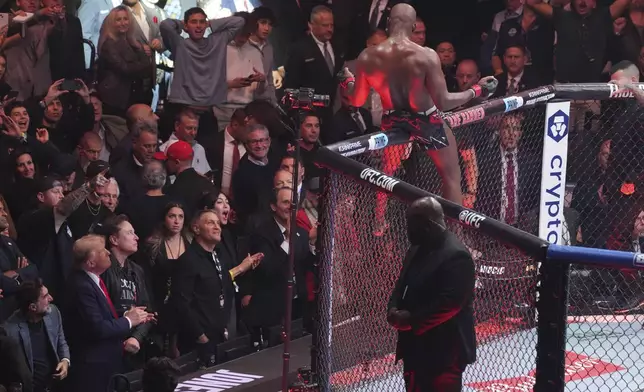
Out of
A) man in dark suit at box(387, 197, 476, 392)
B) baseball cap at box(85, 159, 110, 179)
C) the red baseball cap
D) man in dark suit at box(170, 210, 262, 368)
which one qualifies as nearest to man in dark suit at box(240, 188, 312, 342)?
man in dark suit at box(170, 210, 262, 368)

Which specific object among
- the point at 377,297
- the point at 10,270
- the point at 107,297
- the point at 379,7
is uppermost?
the point at 379,7

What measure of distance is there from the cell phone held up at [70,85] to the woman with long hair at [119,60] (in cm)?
70

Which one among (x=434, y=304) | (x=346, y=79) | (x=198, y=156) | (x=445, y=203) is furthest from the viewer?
(x=198, y=156)

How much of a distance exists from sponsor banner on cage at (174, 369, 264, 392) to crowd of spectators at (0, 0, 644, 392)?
0.34 meters

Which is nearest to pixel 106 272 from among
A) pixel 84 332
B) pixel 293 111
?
pixel 84 332

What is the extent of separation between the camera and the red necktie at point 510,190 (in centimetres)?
770

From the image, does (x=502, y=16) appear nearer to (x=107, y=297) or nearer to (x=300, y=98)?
(x=107, y=297)

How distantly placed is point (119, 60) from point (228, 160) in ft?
4.67

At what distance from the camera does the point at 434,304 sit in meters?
4.79

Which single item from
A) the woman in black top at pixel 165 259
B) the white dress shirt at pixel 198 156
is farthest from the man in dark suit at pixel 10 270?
the white dress shirt at pixel 198 156

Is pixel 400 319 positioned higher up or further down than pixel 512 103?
further down

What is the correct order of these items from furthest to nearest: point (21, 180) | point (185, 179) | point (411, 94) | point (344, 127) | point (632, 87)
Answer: point (344, 127) < point (185, 179) < point (21, 180) < point (632, 87) < point (411, 94)

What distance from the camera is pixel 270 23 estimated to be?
1179 cm

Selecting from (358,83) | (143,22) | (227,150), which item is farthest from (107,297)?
(143,22)
